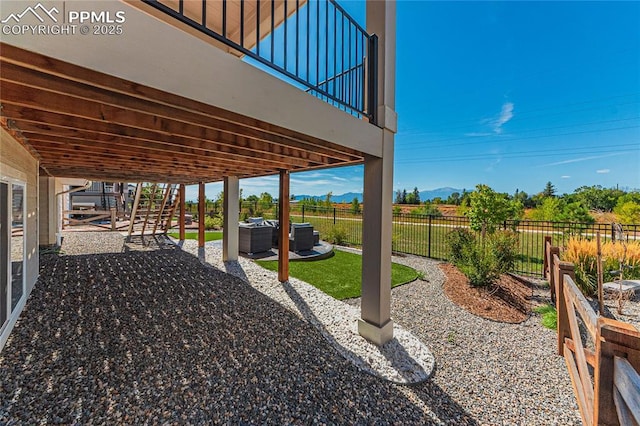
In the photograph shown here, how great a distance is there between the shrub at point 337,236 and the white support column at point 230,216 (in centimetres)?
452

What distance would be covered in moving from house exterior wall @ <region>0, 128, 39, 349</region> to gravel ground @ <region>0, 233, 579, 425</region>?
0.17 meters

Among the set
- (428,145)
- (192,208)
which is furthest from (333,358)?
(428,145)

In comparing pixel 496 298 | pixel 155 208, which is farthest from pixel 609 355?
pixel 155 208

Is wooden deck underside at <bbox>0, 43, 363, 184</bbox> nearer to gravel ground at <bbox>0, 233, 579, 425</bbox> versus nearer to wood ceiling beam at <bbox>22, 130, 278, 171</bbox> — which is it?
wood ceiling beam at <bbox>22, 130, 278, 171</bbox>

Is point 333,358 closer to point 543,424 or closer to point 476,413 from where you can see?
point 476,413

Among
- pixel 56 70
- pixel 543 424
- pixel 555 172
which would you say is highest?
pixel 555 172

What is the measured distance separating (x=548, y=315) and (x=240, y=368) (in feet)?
16.1

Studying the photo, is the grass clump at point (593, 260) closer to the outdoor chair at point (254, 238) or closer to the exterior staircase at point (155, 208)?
the outdoor chair at point (254, 238)

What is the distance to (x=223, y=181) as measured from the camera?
7.67 m

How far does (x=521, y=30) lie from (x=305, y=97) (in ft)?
113

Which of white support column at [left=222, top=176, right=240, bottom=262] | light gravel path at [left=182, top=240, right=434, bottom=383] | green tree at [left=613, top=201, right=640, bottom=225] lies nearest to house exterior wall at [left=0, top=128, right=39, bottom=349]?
light gravel path at [left=182, top=240, right=434, bottom=383]

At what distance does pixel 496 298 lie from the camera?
5.18 m

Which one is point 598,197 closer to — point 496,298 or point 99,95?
point 496,298

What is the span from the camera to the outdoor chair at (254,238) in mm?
8547
